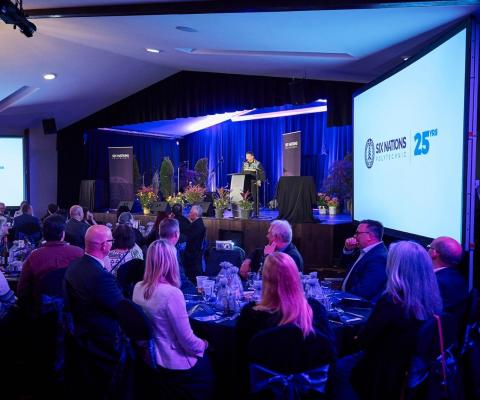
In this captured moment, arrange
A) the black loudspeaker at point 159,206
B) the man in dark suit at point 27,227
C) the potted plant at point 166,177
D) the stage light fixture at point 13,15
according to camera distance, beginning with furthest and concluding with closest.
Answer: the potted plant at point 166,177 → the black loudspeaker at point 159,206 → the man in dark suit at point 27,227 → the stage light fixture at point 13,15

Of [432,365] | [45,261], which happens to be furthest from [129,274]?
[432,365]

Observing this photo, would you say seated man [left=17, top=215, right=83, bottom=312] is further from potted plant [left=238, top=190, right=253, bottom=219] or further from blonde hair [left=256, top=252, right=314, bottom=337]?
potted plant [left=238, top=190, right=253, bottom=219]

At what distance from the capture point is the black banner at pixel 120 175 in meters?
13.8

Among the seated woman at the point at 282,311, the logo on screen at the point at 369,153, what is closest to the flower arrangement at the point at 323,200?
the logo on screen at the point at 369,153

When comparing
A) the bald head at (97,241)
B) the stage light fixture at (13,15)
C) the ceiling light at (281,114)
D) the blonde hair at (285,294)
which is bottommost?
the blonde hair at (285,294)

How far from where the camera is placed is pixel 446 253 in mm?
3354

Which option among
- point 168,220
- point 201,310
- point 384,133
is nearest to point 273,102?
point 384,133

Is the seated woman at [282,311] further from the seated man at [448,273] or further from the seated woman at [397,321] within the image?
the seated man at [448,273]

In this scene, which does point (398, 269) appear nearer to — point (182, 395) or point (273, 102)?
point (182, 395)

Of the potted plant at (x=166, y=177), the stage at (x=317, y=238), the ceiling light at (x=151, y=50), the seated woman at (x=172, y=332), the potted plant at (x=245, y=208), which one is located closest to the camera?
the seated woman at (x=172, y=332)

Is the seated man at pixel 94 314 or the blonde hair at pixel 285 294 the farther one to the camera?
the seated man at pixel 94 314

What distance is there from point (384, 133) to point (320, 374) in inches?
162

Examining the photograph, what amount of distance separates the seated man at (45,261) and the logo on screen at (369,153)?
399cm

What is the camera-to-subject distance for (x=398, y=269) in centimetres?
261
